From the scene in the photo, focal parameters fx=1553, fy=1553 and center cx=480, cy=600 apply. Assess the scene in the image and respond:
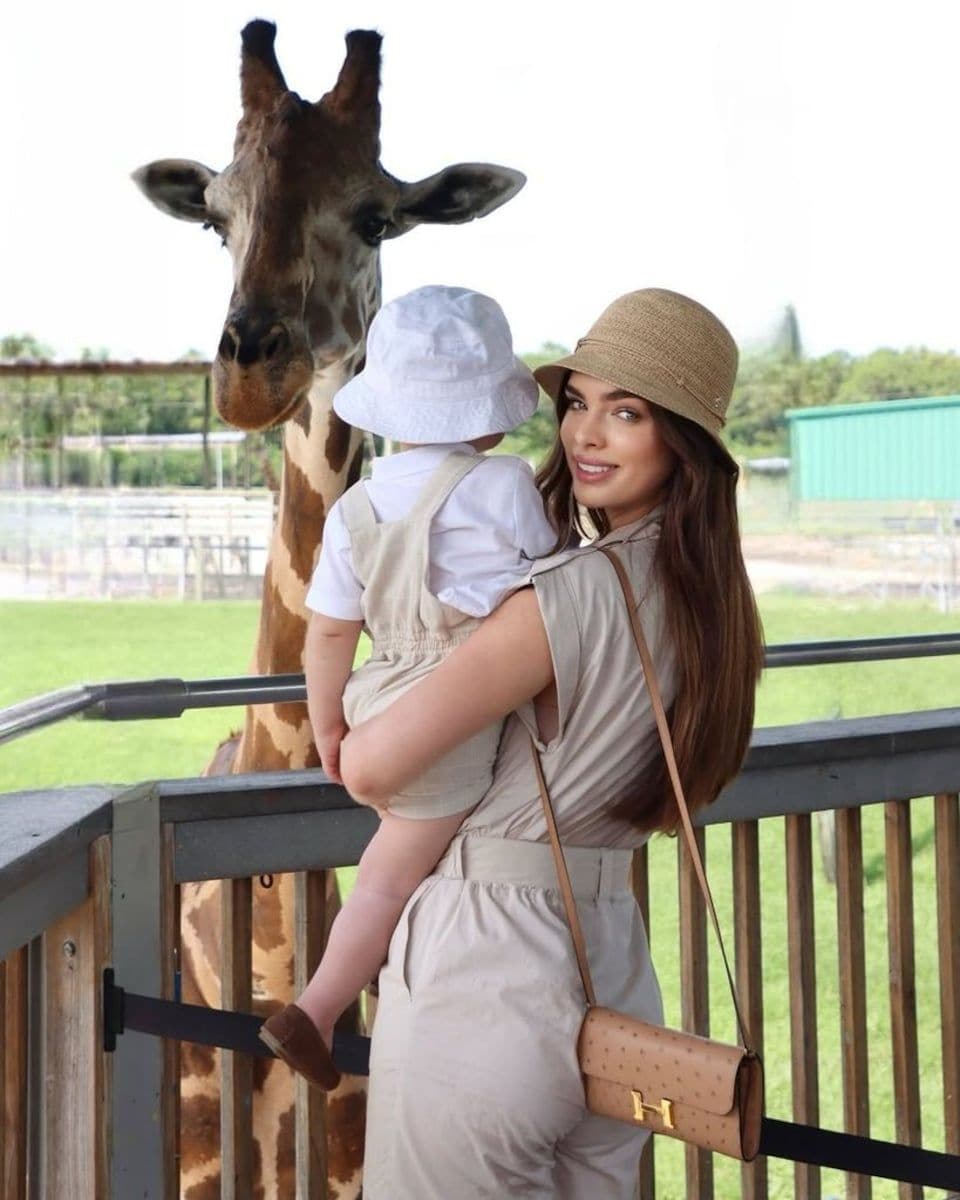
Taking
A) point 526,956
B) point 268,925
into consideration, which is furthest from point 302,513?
point 526,956

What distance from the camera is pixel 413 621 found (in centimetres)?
104

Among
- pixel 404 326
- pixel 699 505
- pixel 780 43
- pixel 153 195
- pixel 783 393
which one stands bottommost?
pixel 699 505

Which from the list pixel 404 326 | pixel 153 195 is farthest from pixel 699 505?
pixel 153 195

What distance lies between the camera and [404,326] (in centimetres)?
108

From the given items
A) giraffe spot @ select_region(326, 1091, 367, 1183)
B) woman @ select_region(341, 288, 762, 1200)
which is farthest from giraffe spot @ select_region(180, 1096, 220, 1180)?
woman @ select_region(341, 288, 762, 1200)

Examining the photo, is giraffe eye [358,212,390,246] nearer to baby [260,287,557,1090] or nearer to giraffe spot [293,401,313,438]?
giraffe spot [293,401,313,438]

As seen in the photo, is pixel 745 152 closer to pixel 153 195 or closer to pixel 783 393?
pixel 783 393

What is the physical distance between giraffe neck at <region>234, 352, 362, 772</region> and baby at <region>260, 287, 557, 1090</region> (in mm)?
982

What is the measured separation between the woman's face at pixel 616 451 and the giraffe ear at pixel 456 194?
1.52m

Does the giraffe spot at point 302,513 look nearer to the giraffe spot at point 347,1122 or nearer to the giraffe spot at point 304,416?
the giraffe spot at point 304,416

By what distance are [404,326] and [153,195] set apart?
178 cm

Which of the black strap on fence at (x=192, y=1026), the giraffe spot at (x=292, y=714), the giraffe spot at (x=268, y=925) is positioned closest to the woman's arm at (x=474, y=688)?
the black strap on fence at (x=192, y=1026)

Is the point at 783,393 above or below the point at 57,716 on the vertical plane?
above

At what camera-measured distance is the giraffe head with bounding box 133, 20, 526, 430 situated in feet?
7.10
